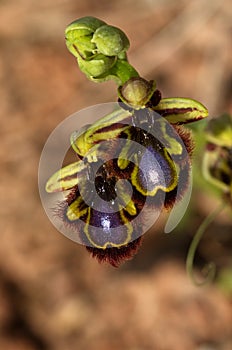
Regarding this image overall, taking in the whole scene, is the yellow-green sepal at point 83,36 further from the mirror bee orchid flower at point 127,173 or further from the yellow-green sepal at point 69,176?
the yellow-green sepal at point 69,176

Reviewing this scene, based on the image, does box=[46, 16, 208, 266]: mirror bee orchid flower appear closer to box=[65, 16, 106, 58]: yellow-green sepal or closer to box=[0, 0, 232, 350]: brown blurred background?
box=[65, 16, 106, 58]: yellow-green sepal

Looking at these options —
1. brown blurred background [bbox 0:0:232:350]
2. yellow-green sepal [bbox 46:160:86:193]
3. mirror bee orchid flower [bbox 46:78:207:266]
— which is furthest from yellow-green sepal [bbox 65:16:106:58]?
brown blurred background [bbox 0:0:232:350]

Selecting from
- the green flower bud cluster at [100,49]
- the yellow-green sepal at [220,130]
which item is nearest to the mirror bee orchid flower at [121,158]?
the green flower bud cluster at [100,49]

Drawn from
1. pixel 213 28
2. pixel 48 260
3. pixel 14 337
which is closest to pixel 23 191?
pixel 48 260

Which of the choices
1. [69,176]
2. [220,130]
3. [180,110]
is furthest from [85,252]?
[180,110]

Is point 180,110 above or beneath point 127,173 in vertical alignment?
above

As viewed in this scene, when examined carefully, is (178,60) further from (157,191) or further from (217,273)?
(157,191)

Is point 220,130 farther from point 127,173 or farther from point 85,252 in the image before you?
point 85,252

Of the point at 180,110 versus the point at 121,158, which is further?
the point at 180,110

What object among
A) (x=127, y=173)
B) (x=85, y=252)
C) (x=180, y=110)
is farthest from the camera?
(x=85, y=252)
